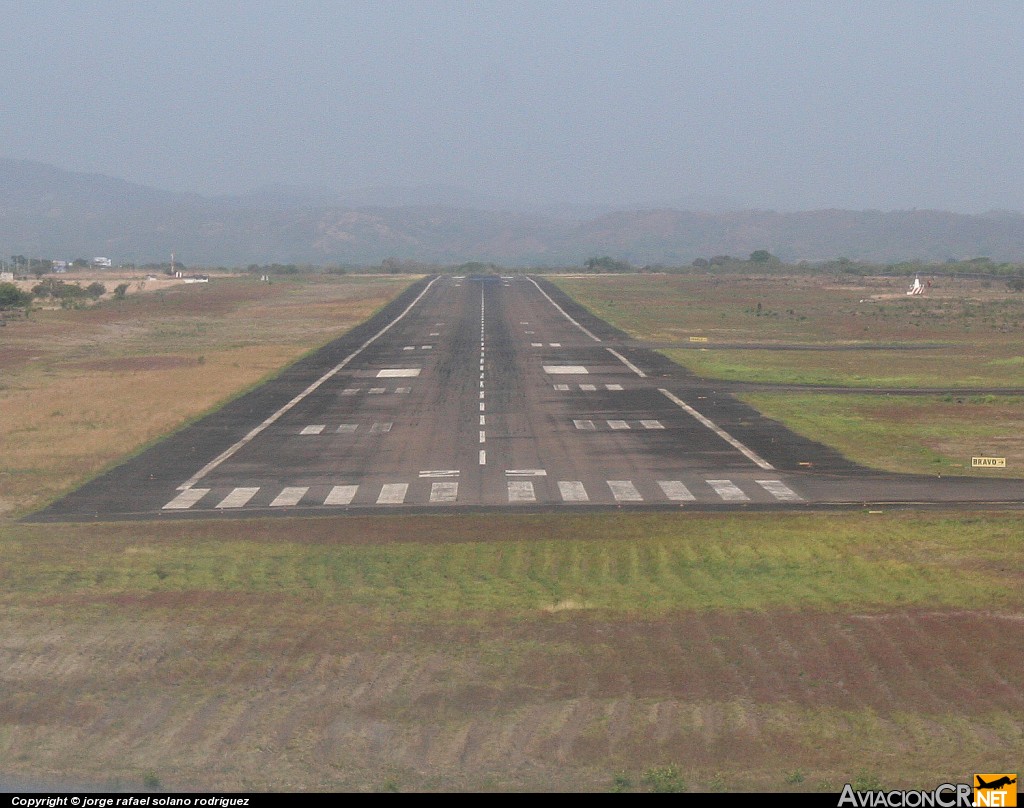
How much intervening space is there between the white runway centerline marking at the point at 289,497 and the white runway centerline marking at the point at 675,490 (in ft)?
25.7

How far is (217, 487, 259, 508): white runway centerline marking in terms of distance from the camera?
2556 cm

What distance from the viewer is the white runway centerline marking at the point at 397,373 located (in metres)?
50.6

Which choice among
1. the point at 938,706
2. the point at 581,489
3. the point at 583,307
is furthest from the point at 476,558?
the point at 583,307

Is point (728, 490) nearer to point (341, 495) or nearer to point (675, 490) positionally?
point (675, 490)

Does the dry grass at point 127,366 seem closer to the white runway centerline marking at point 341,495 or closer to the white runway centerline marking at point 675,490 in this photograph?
the white runway centerline marking at point 341,495

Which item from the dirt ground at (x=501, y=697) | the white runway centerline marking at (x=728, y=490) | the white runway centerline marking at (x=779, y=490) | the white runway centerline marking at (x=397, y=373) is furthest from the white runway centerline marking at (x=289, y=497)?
the white runway centerline marking at (x=397, y=373)

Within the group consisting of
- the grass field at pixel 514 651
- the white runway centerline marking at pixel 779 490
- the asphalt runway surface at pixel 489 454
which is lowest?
the asphalt runway surface at pixel 489 454

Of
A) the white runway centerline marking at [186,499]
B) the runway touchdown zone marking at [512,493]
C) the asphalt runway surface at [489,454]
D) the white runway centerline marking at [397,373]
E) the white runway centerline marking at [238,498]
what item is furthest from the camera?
the white runway centerline marking at [397,373]

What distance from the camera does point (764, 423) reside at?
3691 centimetres

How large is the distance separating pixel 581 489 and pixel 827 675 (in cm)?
1256

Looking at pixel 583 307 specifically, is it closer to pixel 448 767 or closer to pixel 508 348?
pixel 508 348

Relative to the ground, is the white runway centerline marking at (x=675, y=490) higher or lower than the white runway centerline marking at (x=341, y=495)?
higher

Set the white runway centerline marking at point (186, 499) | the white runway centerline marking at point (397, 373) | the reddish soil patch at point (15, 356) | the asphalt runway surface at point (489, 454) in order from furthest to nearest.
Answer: the reddish soil patch at point (15, 356), the white runway centerline marking at point (397, 373), the asphalt runway surface at point (489, 454), the white runway centerline marking at point (186, 499)

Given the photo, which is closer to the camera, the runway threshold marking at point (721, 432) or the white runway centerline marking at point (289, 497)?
the white runway centerline marking at point (289, 497)
